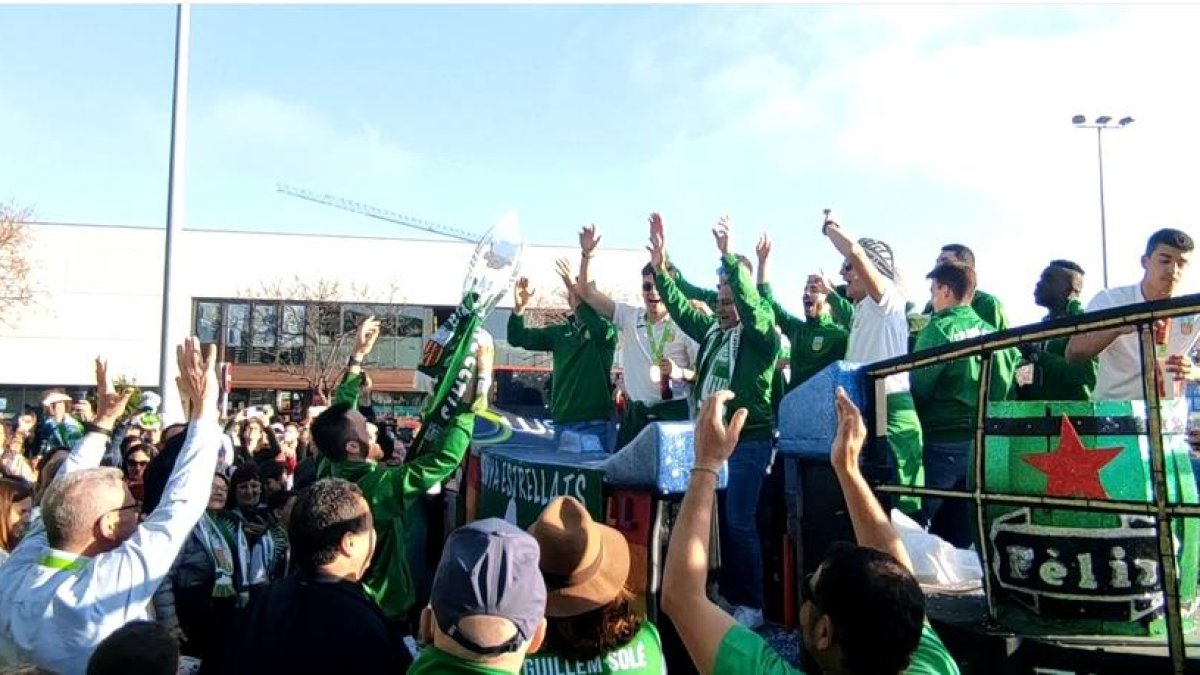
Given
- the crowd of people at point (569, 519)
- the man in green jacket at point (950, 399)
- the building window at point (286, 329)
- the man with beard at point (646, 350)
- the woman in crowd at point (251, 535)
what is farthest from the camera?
the building window at point (286, 329)

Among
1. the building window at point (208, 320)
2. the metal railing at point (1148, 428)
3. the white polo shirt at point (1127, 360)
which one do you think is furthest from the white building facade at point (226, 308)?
the metal railing at point (1148, 428)

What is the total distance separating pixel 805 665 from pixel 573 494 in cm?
151

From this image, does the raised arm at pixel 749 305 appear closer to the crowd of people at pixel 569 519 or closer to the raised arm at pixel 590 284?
the crowd of people at pixel 569 519

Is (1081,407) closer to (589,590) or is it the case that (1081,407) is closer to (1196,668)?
(1196,668)

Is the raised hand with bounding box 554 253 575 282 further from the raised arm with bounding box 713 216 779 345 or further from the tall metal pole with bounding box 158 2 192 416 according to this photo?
the tall metal pole with bounding box 158 2 192 416

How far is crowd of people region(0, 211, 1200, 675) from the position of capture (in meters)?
2.08

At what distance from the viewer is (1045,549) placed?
2.90 meters

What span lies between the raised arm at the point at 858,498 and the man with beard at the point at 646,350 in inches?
141

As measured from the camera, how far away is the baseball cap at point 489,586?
2.01 m

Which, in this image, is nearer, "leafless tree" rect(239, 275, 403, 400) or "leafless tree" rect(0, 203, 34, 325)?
"leafless tree" rect(0, 203, 34, 325)

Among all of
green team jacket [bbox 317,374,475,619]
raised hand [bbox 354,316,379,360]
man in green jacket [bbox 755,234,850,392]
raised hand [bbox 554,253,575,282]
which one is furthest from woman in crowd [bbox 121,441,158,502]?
man in green jacket [bbox 755,234,850,392]

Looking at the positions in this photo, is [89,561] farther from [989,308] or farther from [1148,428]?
[989,308]

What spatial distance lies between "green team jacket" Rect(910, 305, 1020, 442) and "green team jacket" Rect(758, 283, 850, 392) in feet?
3.00

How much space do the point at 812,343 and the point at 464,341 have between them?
2.02m
